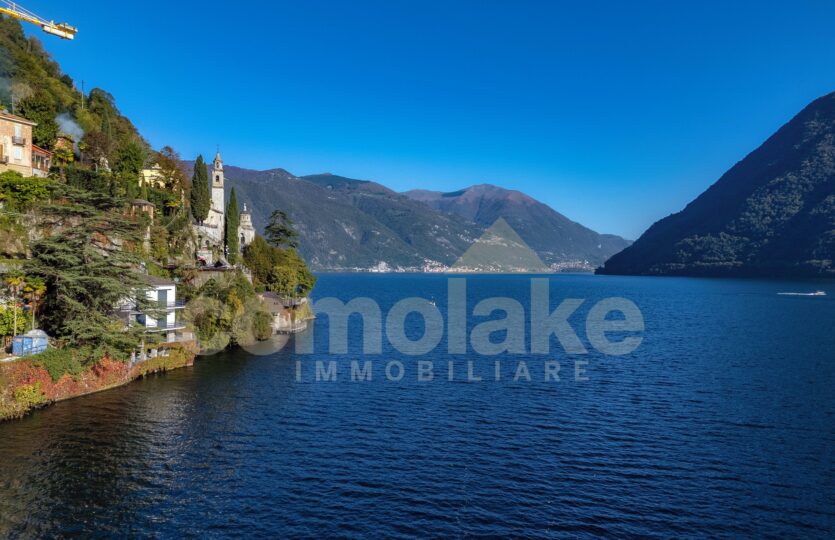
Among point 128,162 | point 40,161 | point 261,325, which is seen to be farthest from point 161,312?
point 128,162

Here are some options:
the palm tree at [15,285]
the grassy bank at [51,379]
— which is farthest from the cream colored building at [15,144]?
the grassy bank at [51,379]

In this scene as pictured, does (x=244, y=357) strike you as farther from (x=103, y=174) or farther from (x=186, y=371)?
(x=103, y=174)

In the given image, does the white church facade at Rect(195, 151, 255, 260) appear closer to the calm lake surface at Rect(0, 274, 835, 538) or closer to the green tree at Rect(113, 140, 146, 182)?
the green tree at Rect(113, 140, 146, 182)

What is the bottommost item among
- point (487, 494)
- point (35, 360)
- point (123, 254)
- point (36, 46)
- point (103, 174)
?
point (487, 494)

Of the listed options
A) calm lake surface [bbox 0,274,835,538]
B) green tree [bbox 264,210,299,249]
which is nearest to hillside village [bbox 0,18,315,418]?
green tree [bbox 264,210,299,249]

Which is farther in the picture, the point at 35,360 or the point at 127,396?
the point at 127,396

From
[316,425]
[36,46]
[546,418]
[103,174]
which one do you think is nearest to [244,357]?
[316,425]

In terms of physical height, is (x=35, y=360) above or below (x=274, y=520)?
above

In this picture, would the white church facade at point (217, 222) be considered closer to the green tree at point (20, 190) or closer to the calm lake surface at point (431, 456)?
the green tree at point (20, 190)
